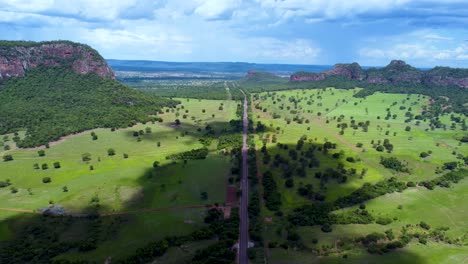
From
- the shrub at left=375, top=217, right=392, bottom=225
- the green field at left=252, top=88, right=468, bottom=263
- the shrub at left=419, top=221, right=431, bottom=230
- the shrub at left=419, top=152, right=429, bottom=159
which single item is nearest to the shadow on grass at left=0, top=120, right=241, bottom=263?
the green field at left=252, top=88, right=468, bottom=263

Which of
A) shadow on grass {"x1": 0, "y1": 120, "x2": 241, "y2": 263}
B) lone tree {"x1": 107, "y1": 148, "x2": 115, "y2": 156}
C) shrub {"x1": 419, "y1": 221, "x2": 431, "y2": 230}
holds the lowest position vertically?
shadow on grass {"x1": 0, "y1": 120, "x2": 241, "y2": 263}

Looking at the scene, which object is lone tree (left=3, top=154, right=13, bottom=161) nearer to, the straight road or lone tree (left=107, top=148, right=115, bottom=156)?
lone tree (left=107, top=148, right=115, bottom=156)

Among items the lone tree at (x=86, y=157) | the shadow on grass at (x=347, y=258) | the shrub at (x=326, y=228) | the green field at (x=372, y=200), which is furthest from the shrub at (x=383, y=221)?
the lone tree at (x=86, y=157)

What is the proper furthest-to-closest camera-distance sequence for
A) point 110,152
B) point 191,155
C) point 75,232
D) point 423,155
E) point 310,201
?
point 423,155, point 110,152, point 191,155, point 310,201, point 75,232

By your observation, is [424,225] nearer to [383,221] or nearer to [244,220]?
[383,221]

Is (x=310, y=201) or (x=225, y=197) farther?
(x=225, y=197)

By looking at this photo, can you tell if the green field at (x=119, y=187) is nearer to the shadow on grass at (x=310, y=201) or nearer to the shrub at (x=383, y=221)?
the shadow on grass at (x=310, y=201)

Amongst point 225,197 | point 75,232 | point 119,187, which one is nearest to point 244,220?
point 225,197

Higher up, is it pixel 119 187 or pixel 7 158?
pixel 7 158

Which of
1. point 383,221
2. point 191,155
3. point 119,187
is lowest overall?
point 383,221
